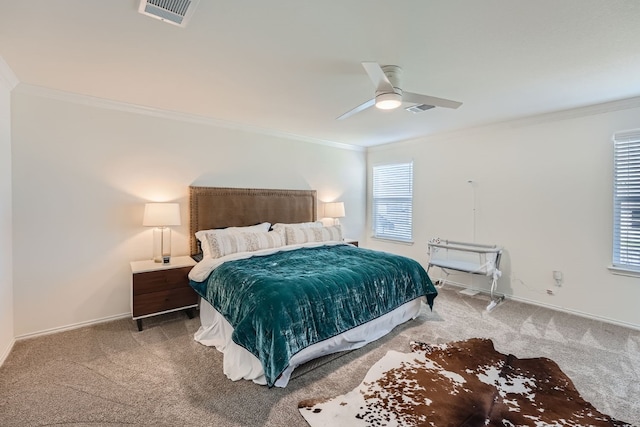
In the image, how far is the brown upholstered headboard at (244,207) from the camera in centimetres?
393

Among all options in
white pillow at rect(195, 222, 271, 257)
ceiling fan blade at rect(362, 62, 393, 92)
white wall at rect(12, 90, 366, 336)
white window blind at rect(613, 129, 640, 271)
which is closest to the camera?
ceiling fan blade at rect(362, 62, 393, 92)

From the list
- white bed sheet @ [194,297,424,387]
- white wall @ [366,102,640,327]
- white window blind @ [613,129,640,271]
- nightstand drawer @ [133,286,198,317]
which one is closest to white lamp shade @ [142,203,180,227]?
nightstand drawer @ [133,286,198,317]

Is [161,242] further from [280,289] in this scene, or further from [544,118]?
[544,118]

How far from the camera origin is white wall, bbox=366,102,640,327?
11.1ft

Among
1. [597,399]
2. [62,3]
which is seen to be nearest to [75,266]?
[62,3]

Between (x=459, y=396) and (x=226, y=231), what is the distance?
295 centimetres

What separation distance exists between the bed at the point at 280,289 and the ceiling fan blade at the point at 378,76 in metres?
1.67

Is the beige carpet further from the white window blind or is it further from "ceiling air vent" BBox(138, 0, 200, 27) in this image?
"ceiling air vent" BBox(138, 0, 200, 27)

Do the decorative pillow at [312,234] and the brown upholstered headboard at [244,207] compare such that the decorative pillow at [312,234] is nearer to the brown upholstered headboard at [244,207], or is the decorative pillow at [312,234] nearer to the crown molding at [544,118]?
the brown upholstered headboard at [244,207]

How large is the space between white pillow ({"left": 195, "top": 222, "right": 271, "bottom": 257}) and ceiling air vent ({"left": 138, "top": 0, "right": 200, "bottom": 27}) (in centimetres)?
231

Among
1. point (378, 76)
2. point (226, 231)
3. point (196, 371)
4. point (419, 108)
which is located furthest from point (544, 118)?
point (196, 371)

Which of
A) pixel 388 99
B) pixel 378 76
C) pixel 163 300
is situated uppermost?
pixel 378 76

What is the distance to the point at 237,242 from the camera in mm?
3557

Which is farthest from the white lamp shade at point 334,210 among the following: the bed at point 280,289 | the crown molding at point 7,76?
the crown molding at point 7,76
